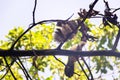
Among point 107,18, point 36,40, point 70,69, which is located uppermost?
point 107,18

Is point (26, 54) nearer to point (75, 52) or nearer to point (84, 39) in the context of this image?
point (75, 52)

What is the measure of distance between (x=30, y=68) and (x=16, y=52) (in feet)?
11.0

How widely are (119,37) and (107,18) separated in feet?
1.09

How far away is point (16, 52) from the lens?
254cm

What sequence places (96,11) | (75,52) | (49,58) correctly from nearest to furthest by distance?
1. (75,52)
2. (96,11)
3. (49,58)

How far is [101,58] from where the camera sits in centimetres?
558

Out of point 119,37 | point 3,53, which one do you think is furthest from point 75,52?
point 3,53

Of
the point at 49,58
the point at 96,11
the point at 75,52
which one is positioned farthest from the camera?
the point at 49,58

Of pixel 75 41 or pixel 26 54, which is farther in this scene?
pixel 75 41

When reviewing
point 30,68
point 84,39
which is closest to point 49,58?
point 30,68

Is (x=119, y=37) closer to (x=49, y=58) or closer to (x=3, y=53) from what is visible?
(x=3, y=53)

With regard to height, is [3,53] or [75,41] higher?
[3,53]

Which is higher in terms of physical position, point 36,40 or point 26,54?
point 26,54

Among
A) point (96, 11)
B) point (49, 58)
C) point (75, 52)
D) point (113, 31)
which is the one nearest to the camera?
point (75, 52)
